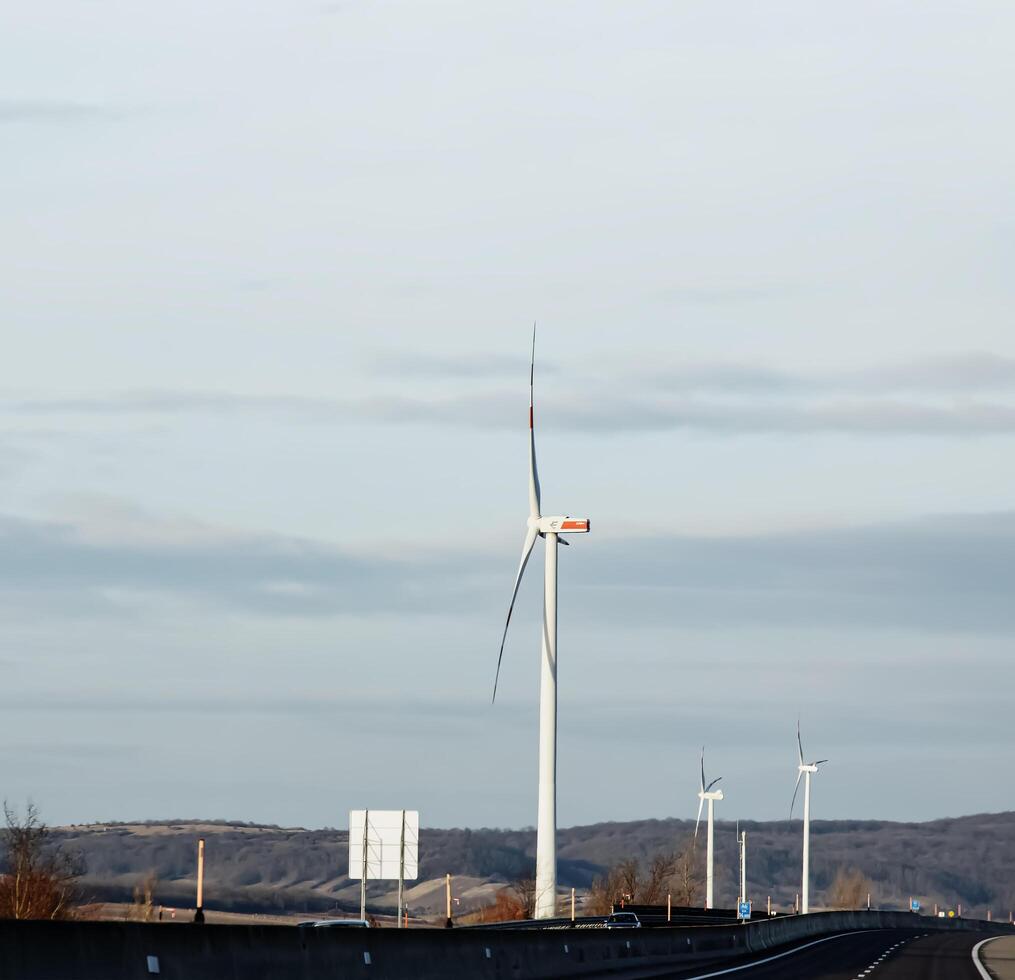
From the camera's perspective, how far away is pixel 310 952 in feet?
80.1

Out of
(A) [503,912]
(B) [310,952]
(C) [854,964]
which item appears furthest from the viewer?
(A) [503,912]

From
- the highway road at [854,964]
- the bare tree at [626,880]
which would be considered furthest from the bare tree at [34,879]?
the bare tree at [626,880]

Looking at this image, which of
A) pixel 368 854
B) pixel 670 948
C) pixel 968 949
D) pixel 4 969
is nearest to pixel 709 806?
pixel 968 949

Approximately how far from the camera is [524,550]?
66188 millimetres

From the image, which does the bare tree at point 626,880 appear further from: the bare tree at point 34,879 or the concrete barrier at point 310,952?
the concrete barrier at point 310,952

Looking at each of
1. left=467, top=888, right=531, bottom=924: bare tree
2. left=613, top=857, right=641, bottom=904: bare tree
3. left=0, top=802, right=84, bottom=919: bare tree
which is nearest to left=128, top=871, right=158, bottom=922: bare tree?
left=0, top=802, right=84, bottom=919: bare tree

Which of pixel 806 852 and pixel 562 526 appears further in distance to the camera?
pixel 806 852

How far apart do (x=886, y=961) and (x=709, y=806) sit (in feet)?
329

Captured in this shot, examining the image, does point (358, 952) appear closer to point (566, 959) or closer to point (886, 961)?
point (566, 959)

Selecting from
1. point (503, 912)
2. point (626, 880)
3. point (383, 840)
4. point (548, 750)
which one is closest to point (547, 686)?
point (548, 750)

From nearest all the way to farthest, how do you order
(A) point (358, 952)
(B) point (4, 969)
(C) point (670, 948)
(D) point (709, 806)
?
(B) point (4, 969), (A) point (358, 952), (C) point (670, 948), (D) point (709, 806)

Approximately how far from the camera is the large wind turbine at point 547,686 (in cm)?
6078

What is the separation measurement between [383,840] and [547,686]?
22.7m

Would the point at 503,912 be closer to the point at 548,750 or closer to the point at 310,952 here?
the point at 548,750
